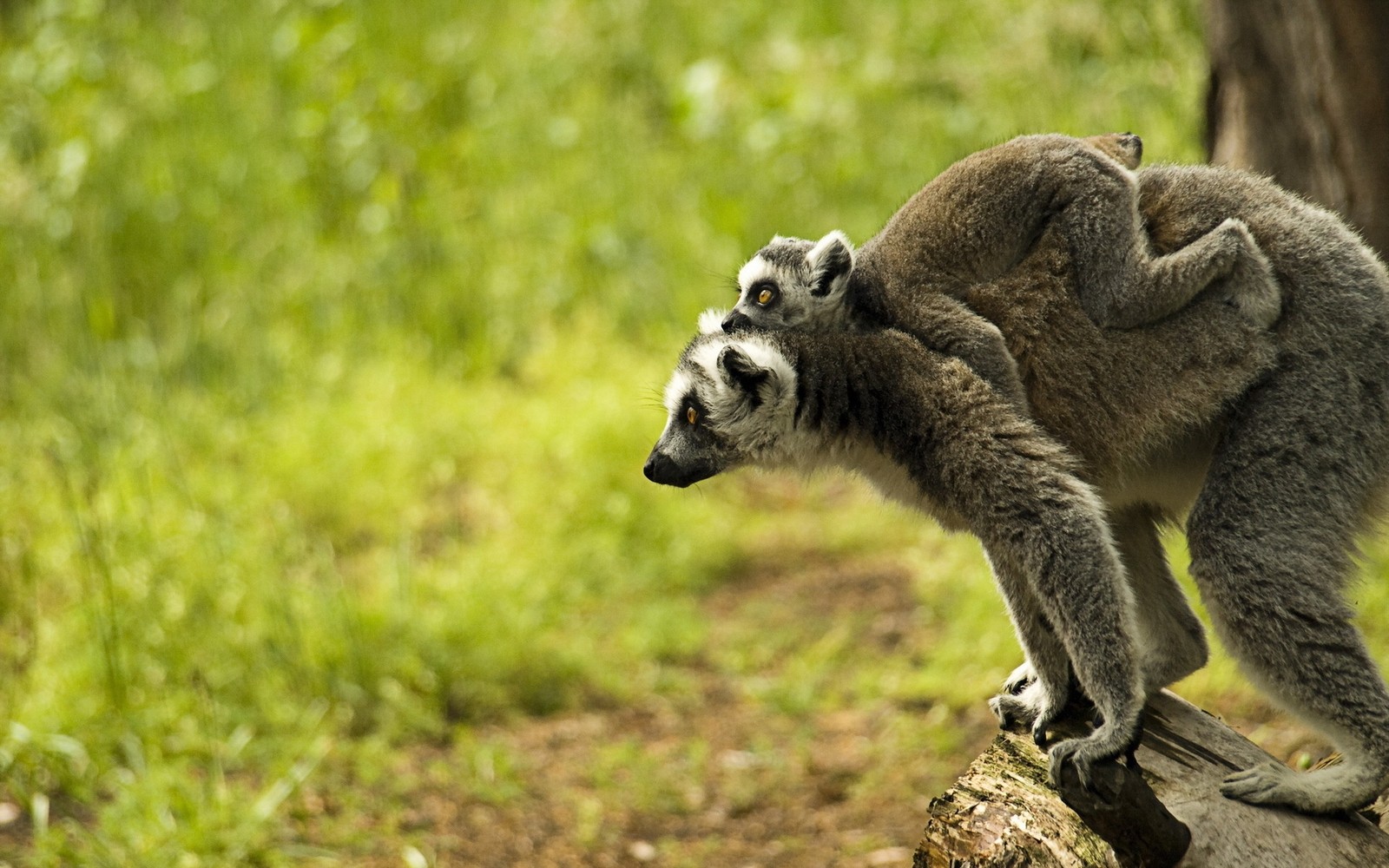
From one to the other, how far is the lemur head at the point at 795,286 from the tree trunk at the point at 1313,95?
7.09ft

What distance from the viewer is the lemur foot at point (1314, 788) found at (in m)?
3.43

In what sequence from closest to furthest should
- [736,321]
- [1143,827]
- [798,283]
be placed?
[1143,827]
[798,283]
[736,321]

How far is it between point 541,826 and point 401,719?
0.99 m

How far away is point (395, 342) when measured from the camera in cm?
943

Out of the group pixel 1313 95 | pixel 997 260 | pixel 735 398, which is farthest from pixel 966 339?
pixel 1313 95

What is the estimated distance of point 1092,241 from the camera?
3.82 meters

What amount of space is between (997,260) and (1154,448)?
762 mm

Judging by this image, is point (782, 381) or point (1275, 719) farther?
point (1275, 719)

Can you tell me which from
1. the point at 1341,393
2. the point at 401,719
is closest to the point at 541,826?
the point at 401,719

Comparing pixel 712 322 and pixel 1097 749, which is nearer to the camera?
pixel 1097 749

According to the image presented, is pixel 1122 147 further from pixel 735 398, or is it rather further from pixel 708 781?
pixel 708 781

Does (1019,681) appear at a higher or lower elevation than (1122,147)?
lower

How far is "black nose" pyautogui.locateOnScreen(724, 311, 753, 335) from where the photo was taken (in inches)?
170

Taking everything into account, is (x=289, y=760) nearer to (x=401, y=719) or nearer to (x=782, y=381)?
(x=401, y=719)
